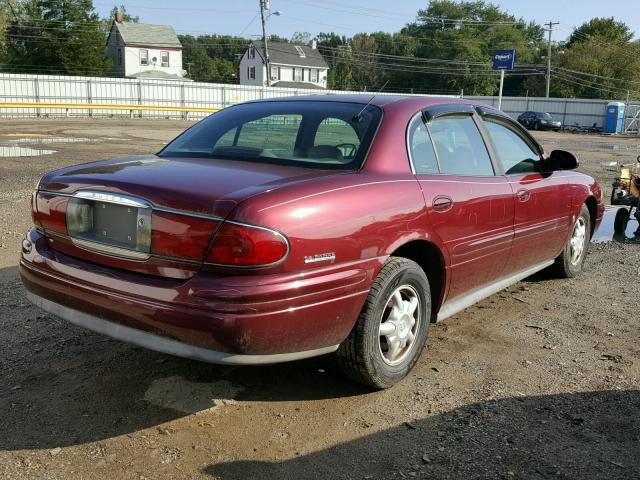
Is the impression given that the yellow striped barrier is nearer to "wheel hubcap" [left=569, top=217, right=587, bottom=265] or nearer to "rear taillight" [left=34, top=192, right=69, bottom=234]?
"wheel hubcap" [left=569, top=217, right=587, bottom=265]

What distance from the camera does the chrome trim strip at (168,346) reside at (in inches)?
110

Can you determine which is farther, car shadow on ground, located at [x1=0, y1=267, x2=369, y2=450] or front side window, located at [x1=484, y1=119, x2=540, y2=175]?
front side window, located at [x1=484, y1=119, x2=540, y2=175]

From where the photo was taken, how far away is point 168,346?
2.85 metres

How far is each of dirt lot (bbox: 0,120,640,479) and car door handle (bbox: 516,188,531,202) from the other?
0.95 m

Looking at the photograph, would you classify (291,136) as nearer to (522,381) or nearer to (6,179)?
(522,381)

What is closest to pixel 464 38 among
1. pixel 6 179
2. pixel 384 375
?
pixel 6 179

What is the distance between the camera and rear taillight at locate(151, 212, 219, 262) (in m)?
2.79

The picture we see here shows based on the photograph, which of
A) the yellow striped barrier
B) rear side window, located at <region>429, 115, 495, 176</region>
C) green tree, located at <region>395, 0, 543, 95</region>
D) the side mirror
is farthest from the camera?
green tree, located at <region>395, 0, 543, 95</region>

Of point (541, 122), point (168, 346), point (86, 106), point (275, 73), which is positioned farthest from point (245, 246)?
point (275, 73)

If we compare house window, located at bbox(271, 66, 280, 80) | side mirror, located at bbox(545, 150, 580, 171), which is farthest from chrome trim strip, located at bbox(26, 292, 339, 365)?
house window, located at bbox(271, 66, 280, 80)

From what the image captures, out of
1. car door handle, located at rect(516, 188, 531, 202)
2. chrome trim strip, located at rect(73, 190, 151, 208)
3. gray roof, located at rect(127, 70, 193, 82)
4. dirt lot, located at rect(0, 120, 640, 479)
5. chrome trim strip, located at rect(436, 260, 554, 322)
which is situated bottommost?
dirt lot, located at rect(0, 120, 640, 479)

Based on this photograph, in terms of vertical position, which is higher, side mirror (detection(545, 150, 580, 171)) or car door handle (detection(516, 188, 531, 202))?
side mirror (detection(545, 150, 580, 171))

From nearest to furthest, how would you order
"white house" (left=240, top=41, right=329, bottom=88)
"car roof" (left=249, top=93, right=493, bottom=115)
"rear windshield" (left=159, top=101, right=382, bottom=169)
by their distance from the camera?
"rear windshield" (left=159, top=101, right=382, bottom=169) < "car roof" (left=249, top=93, right=493, bottom=115) < "white house" (left=240, top=41, right=329, bottom=88)

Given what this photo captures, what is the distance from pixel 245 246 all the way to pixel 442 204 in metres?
1.46
